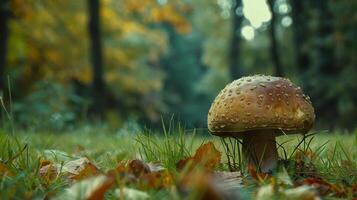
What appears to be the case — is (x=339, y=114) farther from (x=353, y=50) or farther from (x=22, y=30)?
(x=22, y=30)

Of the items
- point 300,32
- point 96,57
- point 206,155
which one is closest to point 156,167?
point 206,155

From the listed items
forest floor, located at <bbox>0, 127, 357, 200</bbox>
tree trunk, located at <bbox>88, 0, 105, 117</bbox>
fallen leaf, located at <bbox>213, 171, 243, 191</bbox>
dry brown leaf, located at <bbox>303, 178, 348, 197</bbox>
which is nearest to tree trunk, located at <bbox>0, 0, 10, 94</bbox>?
tree trunk, located at <bbox>88, 0, 105, 117</bbox>

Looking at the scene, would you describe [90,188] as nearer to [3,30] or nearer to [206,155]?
[206,155]

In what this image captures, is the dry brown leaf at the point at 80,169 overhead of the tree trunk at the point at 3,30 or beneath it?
beneath

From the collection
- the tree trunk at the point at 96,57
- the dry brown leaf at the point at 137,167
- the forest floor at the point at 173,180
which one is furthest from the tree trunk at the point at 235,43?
the dry brown leaf at the point at 137,167

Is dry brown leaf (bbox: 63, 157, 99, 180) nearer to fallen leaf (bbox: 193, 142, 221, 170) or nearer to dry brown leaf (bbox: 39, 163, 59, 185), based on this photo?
dry brown leaf (bbox: 39, 163, 59, 185)

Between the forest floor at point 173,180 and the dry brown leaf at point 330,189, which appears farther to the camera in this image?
the dry brown leaf at point 330,189

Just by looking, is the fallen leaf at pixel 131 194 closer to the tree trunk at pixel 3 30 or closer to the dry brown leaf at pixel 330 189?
the dry brown leaf at pixel 330 189

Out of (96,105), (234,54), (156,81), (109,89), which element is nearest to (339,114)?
(234,54)
